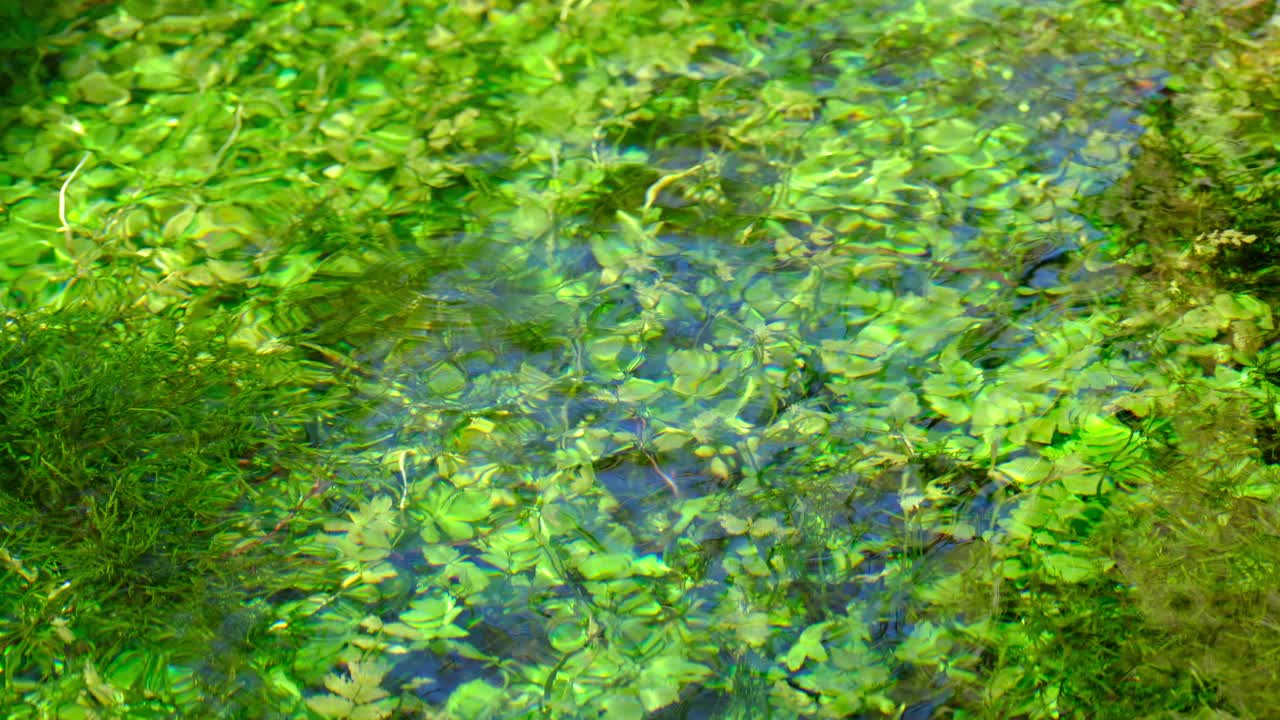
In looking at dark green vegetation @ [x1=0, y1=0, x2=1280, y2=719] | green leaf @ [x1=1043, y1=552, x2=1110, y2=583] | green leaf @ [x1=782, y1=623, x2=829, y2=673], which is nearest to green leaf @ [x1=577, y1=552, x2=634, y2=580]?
dark green vegetation @ [x1=0, y1=0, x2=1280, y2=719]

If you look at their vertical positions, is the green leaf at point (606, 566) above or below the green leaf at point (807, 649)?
below

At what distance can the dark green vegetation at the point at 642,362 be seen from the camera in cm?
202

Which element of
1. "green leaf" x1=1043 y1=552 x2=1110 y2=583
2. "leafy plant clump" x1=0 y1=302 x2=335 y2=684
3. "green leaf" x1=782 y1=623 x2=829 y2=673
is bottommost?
"leafy plant clump" x1=0 y1=302 x2=335 y2=684

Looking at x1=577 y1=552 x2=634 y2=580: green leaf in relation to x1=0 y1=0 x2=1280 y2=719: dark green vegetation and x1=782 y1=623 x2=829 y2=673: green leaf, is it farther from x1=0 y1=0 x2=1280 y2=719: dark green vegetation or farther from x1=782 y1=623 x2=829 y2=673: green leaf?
x1=782 y1=623 x2=829 y2=673: green leaf

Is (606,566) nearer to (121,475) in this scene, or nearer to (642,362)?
(642,362)

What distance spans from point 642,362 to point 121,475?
1.04 metres

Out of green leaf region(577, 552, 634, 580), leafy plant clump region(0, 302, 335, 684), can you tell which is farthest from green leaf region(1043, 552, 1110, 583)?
leafy plant clump region(0, 302, 335, 684)

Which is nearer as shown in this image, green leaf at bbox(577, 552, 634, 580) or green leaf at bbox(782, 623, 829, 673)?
green leaf at bbox(782, 623, 829, 673)

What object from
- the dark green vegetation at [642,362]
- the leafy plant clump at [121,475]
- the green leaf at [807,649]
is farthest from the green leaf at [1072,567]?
the leafy plant clump at [121,475]

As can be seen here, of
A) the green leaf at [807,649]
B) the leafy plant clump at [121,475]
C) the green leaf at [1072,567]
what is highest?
the green leaf at [1072,567]

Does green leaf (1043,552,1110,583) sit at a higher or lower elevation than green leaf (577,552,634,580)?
higher

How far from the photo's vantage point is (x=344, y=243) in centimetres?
278

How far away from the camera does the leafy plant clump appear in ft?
6.82

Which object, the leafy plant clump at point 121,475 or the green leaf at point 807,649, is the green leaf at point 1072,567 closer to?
the green leaf at point 807,649
